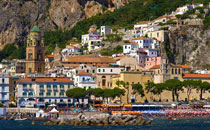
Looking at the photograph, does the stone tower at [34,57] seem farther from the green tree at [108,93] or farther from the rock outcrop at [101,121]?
the rock outcrop at [101,121]

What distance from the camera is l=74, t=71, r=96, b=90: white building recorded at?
405ft

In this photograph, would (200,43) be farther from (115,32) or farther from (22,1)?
(22,1)

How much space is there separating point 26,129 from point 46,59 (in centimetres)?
7052

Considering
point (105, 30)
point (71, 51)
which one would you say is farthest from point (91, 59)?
point (105, 30)

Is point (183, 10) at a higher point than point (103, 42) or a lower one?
higher

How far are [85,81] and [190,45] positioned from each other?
132 feet

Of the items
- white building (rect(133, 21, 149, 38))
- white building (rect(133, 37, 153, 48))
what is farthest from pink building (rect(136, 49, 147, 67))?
white building (rect(133, 21, 149, 38))

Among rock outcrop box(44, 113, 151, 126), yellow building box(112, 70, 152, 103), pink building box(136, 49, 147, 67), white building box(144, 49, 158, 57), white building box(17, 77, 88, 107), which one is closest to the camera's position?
rock outcrop box(44, 113, 151, 126)

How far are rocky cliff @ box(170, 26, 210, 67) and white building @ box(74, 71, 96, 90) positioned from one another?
32063 millimetres

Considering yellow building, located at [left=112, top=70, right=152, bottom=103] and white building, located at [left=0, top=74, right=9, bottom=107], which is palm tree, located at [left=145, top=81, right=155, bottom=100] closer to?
yellow building, located at [left=112, top=70, right=152, bottom=103]

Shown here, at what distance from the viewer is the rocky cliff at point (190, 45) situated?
14750 centimetres

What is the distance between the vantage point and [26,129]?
85.4 m

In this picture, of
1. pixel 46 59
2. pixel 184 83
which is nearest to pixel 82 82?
pixel 184 83

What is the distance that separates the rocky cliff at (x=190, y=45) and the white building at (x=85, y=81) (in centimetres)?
3206
